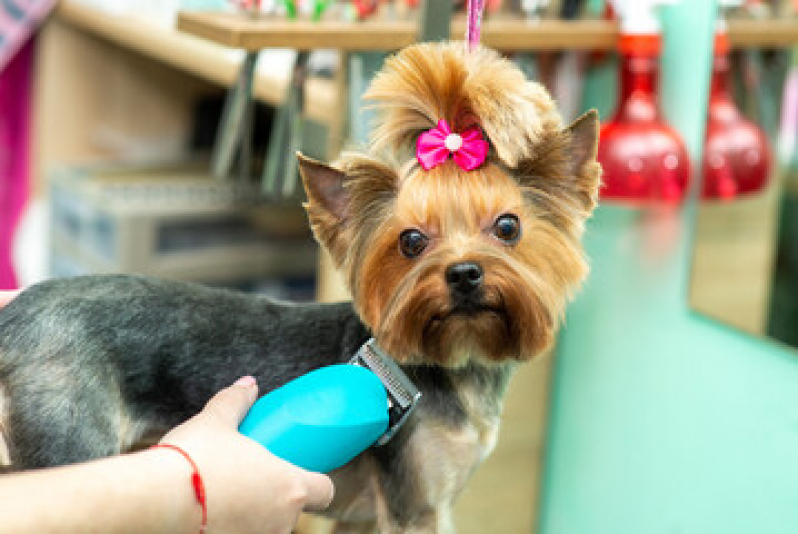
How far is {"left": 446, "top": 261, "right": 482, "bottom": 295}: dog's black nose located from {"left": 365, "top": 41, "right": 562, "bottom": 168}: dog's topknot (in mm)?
75

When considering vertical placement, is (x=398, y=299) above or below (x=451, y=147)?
below

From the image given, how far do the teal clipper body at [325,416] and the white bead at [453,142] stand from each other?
0.56 ft

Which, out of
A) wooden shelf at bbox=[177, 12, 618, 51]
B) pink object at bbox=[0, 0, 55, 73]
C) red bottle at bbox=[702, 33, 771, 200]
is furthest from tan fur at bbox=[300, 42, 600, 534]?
pink object at bbox=[0, 0, 55, 73]

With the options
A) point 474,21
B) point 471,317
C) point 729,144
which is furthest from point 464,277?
point 729,144

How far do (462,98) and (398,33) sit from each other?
470 mm

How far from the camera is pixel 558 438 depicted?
64.3 inches

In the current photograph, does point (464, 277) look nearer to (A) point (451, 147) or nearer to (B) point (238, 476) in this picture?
(A) point (451, 147)

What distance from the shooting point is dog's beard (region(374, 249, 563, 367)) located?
718mm

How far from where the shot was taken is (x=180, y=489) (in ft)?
2.21

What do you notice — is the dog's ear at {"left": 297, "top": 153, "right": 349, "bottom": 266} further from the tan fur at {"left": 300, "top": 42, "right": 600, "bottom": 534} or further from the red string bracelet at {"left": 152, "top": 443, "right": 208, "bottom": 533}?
the red string bracelet at {"left": 152, "top": 443, "right": 208, "bottom": 533}

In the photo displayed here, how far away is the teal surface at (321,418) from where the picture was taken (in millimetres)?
696

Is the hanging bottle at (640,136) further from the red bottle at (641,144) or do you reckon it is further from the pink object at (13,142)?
the pink object at (13,142)

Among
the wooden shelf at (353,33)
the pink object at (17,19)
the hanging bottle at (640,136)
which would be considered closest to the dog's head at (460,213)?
the wooden shelf at (353,33)

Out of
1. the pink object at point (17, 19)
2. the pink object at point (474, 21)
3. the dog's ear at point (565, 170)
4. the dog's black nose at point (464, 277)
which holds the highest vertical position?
the pink object at point (17, 19)
